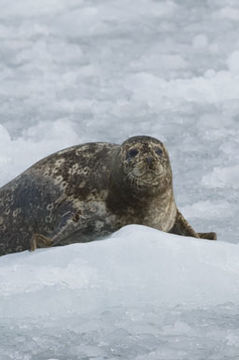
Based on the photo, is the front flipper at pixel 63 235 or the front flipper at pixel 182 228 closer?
the front flipper at pixel 63 235

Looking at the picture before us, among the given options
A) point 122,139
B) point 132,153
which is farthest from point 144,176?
point 122,139

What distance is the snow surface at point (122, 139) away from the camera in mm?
4832

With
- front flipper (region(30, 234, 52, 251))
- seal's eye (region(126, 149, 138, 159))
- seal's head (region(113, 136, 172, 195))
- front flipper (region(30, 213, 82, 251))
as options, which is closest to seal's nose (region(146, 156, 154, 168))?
seal's head (region(113, 136, 172, 195))

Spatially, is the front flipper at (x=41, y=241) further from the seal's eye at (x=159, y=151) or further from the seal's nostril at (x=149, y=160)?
the seal's eye at (x=159, y=151)

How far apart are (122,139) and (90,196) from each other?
8.89 metres

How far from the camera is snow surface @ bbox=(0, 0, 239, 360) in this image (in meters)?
4.83

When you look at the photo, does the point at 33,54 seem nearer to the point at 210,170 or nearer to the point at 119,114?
the point at 119,114

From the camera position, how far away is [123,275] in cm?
554

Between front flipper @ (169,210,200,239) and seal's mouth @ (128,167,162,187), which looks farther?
front flipper @ (169,210,200,239)

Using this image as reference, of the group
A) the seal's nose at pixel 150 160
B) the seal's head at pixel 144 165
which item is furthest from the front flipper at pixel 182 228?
the seal's nose at pixel 150 160

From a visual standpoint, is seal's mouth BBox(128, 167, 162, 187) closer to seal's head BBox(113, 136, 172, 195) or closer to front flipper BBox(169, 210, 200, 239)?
seal's head BBox(113, 136, 172, 195)

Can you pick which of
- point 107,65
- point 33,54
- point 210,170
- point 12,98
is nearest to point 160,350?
point 210,170

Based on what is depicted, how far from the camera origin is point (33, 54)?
22.0m

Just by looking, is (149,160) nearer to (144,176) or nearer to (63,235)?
(144,176)
